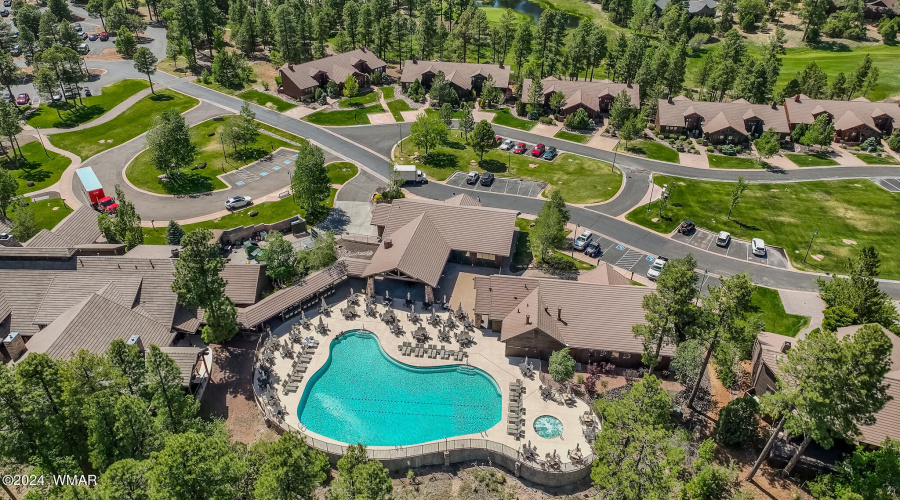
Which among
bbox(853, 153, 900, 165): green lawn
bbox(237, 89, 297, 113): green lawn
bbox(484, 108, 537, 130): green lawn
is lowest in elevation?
bbox(237, 89, 297, 113): green lawn

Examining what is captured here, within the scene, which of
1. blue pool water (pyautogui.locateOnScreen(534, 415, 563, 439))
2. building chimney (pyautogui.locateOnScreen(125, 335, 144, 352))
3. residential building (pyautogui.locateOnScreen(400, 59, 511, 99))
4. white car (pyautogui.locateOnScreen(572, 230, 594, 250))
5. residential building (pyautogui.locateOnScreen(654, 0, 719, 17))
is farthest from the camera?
residential building (pyautogui.locateOnScreen(654, 0, 719, 17))

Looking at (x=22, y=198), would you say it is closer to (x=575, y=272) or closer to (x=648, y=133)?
(x=575, y=272)

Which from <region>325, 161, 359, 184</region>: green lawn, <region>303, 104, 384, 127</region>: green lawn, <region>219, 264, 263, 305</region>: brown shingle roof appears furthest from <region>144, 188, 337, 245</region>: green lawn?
<region>303, 104, 384, 127</region>: green lawn

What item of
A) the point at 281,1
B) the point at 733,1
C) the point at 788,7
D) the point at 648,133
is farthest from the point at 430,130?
the point at 788,7

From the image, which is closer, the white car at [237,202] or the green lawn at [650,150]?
the white car at [237,202]

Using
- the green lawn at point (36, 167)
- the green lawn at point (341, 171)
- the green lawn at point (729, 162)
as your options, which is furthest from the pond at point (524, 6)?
the green lawn at point (36, 167)

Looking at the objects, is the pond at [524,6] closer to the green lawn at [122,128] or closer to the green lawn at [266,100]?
the green lawn at [266,100]

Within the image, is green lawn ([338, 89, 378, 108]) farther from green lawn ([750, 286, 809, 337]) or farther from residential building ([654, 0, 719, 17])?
residential building ([654, 0, 719, 17])
